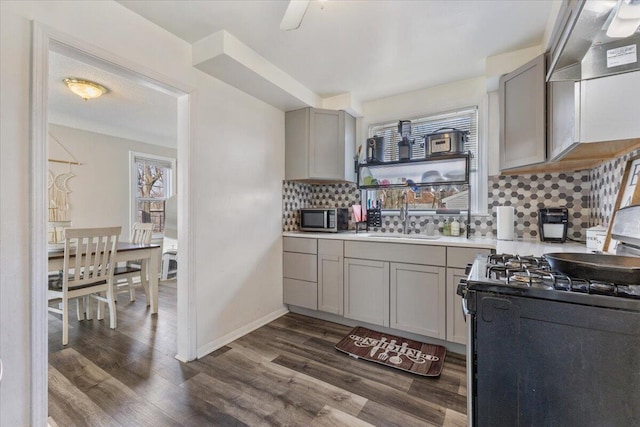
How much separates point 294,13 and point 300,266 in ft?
7.35

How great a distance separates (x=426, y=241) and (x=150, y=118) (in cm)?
392

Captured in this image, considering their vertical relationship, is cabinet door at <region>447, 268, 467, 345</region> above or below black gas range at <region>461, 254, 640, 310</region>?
below

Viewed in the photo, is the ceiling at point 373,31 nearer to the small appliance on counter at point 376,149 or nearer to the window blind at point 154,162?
the small appliance on counter at point 376,149

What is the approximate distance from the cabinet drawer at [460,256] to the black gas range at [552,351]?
1269 millimetres

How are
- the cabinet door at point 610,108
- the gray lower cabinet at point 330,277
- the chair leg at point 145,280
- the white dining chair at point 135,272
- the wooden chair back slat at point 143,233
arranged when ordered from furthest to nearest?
the wooden chair back slat at point 143,233 < the chair leg at point 145,280 < the white dining chair at point 135,272 < the gray lower cabinet at point 330,277 < the cabinet door at point 610,108

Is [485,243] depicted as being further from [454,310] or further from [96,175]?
[96,175]

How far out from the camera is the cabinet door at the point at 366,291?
250 centimetres

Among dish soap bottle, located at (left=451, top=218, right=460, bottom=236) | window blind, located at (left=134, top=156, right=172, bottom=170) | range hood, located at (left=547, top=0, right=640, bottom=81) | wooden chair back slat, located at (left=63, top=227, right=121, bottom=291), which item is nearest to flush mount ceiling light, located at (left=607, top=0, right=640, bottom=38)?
range hood, located at (left=547, top=0, right=640, bottom=81)

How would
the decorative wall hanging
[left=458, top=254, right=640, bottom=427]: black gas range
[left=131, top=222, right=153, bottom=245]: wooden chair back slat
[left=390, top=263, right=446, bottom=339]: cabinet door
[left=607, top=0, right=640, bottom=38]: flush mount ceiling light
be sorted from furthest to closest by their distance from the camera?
[left=131, top=222, right=153, bottom=245]: wooden chair back slat < the decorative wall hanging < [left=390, top=263, right=446, bottom=339]: cabinet door < [left=607, top=0, right=640, bottom=38]: flush mount ceiling light < [left=458, top=254, right=640, bottom=427]: black gas range

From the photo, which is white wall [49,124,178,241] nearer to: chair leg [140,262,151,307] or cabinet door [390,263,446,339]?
chair leg [140,262,151,307]

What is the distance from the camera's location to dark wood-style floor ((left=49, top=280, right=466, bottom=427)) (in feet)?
5.01

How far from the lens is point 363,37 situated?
2016 mm

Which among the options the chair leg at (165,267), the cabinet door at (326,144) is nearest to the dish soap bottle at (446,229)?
the cabinet door at (326,144)

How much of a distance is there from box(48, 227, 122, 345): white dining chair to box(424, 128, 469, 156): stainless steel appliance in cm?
323
